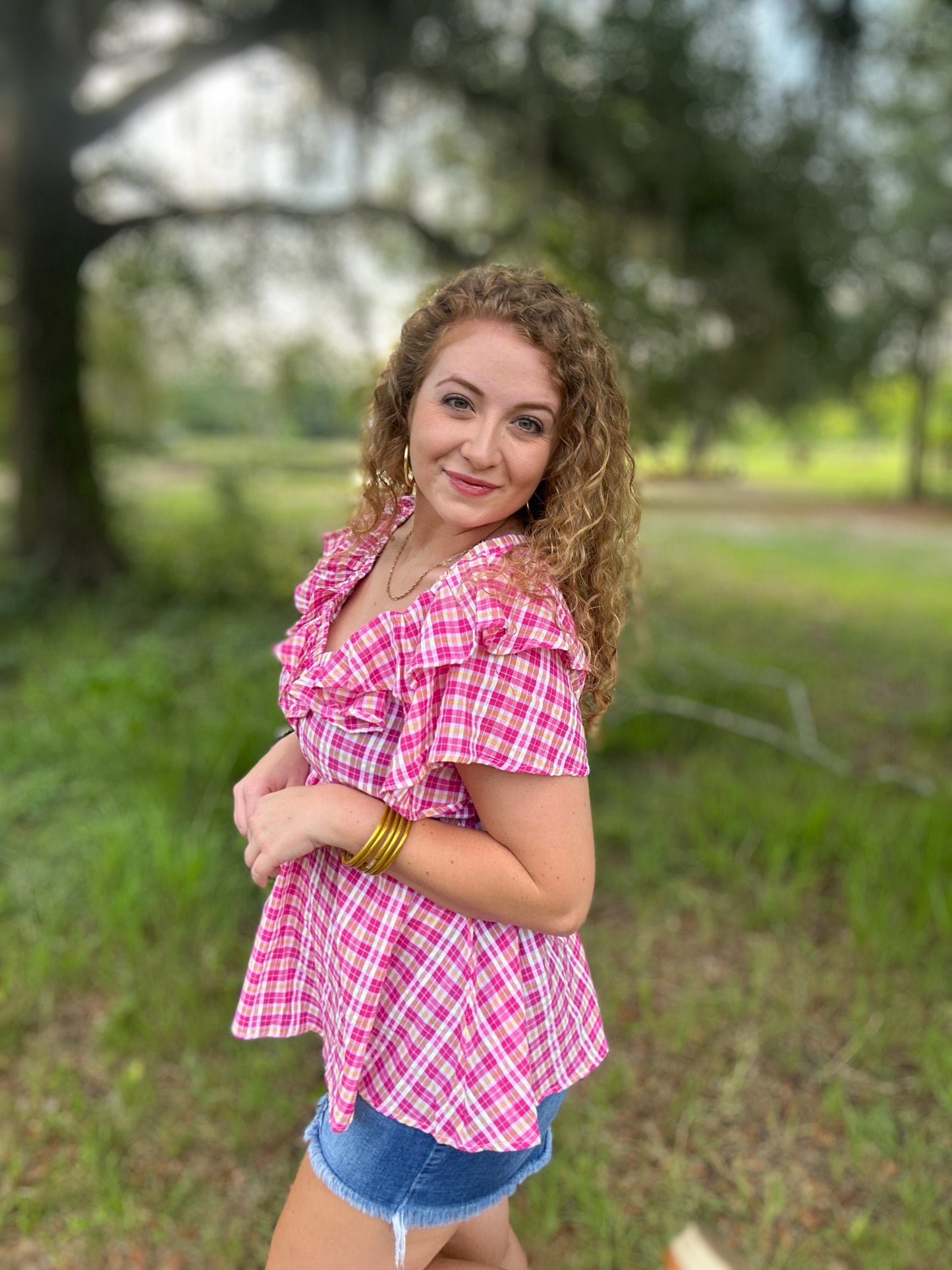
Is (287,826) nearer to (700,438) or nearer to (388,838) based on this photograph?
(388,838)

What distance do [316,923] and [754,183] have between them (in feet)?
16.7

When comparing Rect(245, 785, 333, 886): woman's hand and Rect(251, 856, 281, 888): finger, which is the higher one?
Rect(245, 785, 333, 886): woman's hand

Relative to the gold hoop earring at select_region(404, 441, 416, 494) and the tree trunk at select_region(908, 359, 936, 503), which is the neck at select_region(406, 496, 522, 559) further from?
the tree trunk at select_region(908, 359, 936, 503)

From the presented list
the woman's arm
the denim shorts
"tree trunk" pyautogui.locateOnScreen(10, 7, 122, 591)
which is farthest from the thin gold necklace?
"tree trunk" pyautogui.locateOnScreen(10, 7, 122, 591)

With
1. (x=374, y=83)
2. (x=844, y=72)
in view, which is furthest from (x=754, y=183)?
(x=374, y=83)

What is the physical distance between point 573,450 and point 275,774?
58 centimetres

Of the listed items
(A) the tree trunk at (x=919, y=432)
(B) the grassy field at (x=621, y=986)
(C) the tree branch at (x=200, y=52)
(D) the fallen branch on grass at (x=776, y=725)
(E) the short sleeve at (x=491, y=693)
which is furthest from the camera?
(A) the tree trunk at (x=919, y=432)

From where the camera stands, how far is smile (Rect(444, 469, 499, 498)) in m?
1.06

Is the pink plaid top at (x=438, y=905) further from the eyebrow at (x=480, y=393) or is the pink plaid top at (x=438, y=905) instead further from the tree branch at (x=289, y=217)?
the tree branch at (x=289, y=217)

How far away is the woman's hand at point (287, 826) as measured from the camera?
1.03 m

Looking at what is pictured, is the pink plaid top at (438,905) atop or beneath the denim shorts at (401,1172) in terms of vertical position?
atop

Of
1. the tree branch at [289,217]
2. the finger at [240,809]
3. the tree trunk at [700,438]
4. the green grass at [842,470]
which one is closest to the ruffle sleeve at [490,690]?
the finger at [240,809]

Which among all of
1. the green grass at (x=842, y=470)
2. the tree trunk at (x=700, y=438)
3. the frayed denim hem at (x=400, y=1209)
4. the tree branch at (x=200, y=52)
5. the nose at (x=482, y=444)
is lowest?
the green grass at (x=842, y=470)

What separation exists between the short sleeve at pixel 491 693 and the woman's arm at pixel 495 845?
0.12 feet
